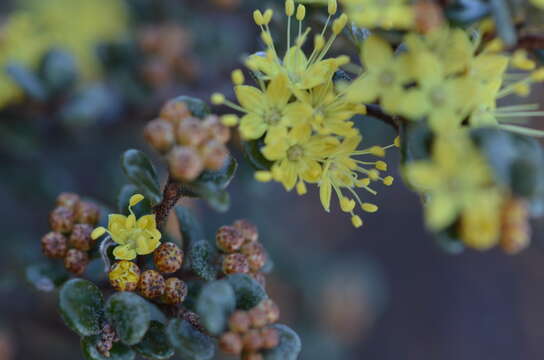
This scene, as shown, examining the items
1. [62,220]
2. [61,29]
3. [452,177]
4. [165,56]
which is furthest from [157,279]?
[61,29]

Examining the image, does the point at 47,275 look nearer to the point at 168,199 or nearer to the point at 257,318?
the point at 168,199

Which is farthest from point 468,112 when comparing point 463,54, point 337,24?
point 337,24

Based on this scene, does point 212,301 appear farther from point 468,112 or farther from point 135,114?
point 135,114

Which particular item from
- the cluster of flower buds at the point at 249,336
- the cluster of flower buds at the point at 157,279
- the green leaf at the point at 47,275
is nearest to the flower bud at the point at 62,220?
the green leaf at the point at 47,275

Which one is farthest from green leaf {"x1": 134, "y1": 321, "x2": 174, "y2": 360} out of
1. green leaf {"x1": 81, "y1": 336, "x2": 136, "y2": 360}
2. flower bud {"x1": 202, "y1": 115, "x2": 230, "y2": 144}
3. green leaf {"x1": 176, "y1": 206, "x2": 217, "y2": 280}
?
flower bud {"x1": 202, "y1": 115, "x2": 230, "y2": 144}

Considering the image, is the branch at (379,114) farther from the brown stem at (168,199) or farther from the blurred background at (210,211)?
the brown stem at (168,199)
